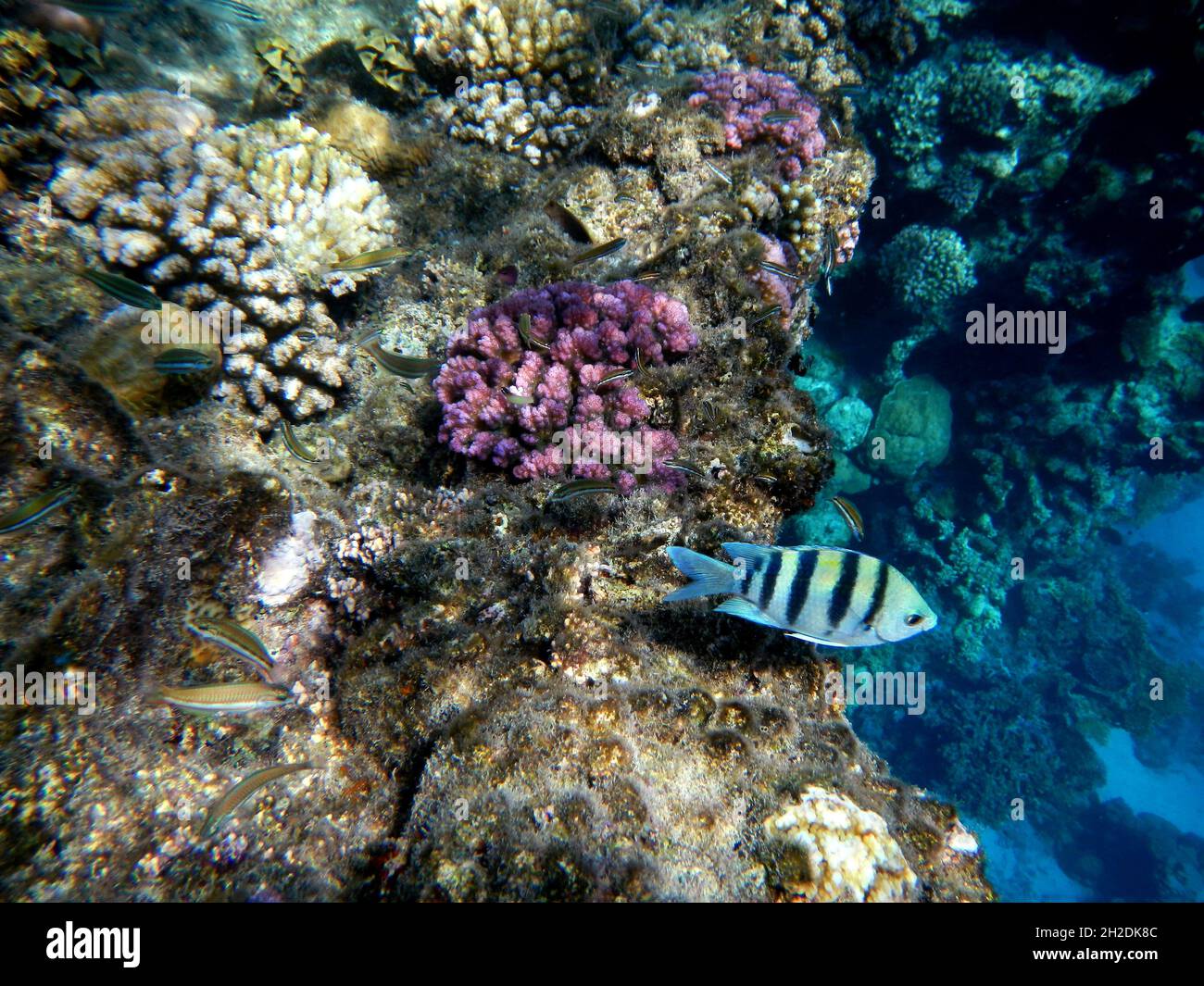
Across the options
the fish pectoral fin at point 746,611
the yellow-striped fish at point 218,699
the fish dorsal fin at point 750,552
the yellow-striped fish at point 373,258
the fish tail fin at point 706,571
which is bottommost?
the yellow-striped fish at point 218,699

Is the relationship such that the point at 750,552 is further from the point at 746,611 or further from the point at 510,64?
the point at 510,64

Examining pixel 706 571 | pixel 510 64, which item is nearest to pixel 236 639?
pixel 706 571

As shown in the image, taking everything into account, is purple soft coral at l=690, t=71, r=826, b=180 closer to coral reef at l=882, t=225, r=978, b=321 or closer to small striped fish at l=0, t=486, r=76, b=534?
small striped fish at l=0, t=486, r=76, b=534

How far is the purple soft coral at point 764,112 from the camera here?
5.49 m

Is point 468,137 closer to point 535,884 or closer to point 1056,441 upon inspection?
point 535,884

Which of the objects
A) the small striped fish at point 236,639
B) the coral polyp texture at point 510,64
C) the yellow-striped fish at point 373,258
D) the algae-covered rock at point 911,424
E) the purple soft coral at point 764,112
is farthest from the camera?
the algae-covered rock at point 911,424

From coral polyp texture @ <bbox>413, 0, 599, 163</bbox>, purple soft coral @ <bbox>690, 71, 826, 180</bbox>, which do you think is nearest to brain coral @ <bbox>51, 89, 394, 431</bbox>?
coral polyp texture @ <bbox>413, 0, 599, 163</bbox>

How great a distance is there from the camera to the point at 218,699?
2.34 meters

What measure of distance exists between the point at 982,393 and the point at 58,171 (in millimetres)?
18809

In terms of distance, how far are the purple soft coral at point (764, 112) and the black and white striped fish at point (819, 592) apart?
5175mm

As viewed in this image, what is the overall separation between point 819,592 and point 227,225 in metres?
5.27

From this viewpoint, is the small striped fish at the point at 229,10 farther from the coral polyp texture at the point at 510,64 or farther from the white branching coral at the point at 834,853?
the white branching coral at the point at 834,853

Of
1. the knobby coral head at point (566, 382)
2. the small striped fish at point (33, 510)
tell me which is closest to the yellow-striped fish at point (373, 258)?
the knobby coral head at point (566, 382)

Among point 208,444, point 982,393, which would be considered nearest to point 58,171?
point 208,444
